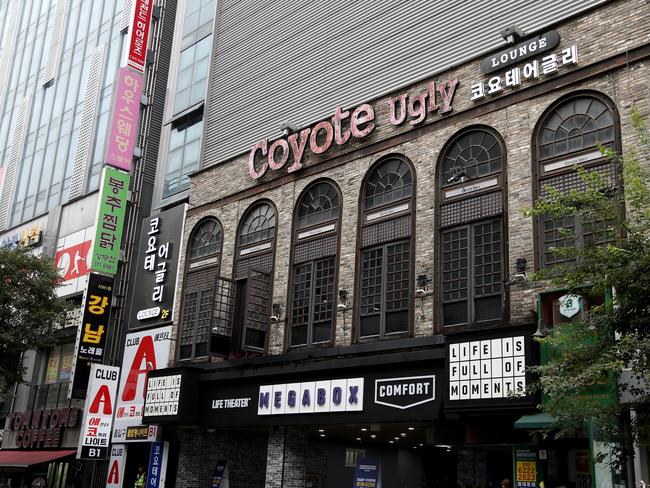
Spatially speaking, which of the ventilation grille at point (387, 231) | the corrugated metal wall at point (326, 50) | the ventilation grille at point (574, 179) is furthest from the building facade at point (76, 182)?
the ventilation grille at point (574, 179)

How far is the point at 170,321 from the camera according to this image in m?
27.5

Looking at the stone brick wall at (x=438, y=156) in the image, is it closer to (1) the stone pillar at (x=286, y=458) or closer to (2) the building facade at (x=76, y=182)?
(1) the stone pillar at (x=286, y=458)

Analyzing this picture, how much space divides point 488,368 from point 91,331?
18.7 metres

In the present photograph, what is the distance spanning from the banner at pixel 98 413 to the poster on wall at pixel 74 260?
6489 millimetres

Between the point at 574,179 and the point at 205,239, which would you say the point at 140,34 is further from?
the point at 574,179

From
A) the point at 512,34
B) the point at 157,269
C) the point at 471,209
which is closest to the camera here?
the point at 471,209

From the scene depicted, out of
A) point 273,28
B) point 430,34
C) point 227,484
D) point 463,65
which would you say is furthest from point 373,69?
point 227,484

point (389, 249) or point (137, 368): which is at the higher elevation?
point (389, 249)

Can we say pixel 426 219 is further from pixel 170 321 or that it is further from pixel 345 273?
pixel 170 321

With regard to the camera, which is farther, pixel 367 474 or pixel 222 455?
pixel 222 455

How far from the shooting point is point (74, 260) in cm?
3550

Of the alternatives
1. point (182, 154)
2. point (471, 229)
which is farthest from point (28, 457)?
point (471, 229)

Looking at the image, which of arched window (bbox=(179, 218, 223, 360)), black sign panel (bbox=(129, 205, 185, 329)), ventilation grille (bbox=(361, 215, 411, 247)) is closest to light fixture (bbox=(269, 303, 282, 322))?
arched window (bbox=(179, 218, 223, 360))

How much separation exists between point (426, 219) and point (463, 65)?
437 centimetres
